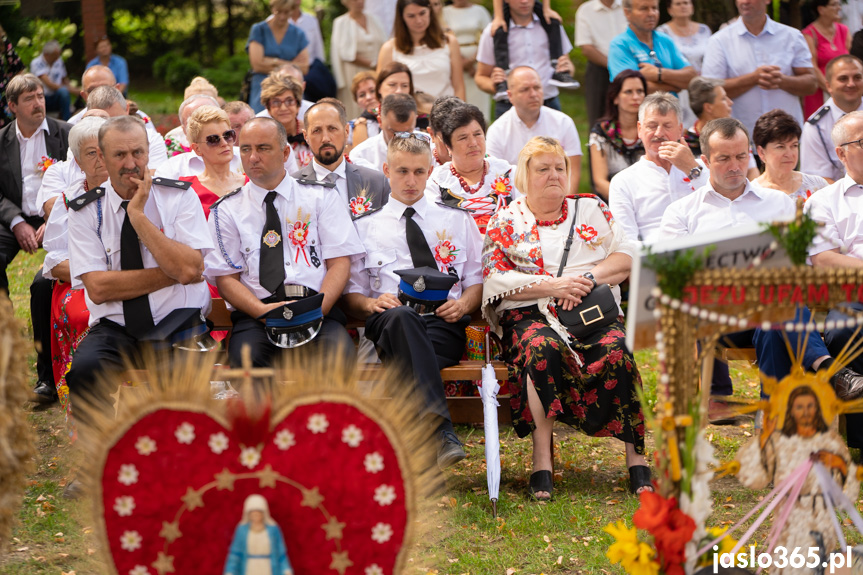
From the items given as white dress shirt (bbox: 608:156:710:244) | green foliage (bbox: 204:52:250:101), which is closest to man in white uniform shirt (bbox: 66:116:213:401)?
white dress shirt (bbox: 608:156:710:244)

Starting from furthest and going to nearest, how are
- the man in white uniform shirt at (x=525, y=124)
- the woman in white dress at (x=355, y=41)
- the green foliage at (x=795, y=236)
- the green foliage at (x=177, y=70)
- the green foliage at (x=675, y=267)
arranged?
the green foliage at (x=177, y=70)
the woman in white dress at (x=355, y=41)
the man in white uniform shirt at (x=525, y=124)
the green foliage at (x=795, y=236)
the green foliage at (x=675, y=267)

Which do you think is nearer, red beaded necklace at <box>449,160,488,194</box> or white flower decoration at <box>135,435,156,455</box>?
white flower decoration at <box>135,435,156,455</box>

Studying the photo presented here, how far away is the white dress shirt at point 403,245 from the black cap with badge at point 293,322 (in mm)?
503

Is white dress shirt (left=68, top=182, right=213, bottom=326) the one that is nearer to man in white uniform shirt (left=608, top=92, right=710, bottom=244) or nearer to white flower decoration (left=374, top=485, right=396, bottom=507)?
white flower decoration (left=374, top=485, right=396, bottom=507)

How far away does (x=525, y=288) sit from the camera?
4.83 meters

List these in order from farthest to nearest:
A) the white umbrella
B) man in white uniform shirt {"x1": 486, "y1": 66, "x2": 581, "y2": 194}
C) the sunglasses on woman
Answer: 1. man in white uniform shirt {"x1": 486, "y1": 66, "x2": 581, "y2": 194}
2. the sunglasses on woman
3. the white umbrella

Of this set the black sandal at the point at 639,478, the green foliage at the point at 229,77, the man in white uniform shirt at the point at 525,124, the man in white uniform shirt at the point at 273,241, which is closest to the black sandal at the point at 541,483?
the black sandal at the point at 639,478

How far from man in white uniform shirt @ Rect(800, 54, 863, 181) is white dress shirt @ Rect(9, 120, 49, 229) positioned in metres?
5.38

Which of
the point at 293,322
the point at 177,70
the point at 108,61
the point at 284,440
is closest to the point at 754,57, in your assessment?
the point at 293,322

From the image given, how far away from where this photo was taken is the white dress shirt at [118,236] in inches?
182

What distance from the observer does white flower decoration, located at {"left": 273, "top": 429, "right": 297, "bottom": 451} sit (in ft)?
8.48

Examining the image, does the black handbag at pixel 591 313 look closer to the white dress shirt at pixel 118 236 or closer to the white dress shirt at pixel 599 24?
the white dress shirt at pixel 118 236

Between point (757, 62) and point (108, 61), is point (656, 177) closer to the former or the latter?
point (757, 62)

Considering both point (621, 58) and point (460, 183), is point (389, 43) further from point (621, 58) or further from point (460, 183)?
→ point (460, 183)
